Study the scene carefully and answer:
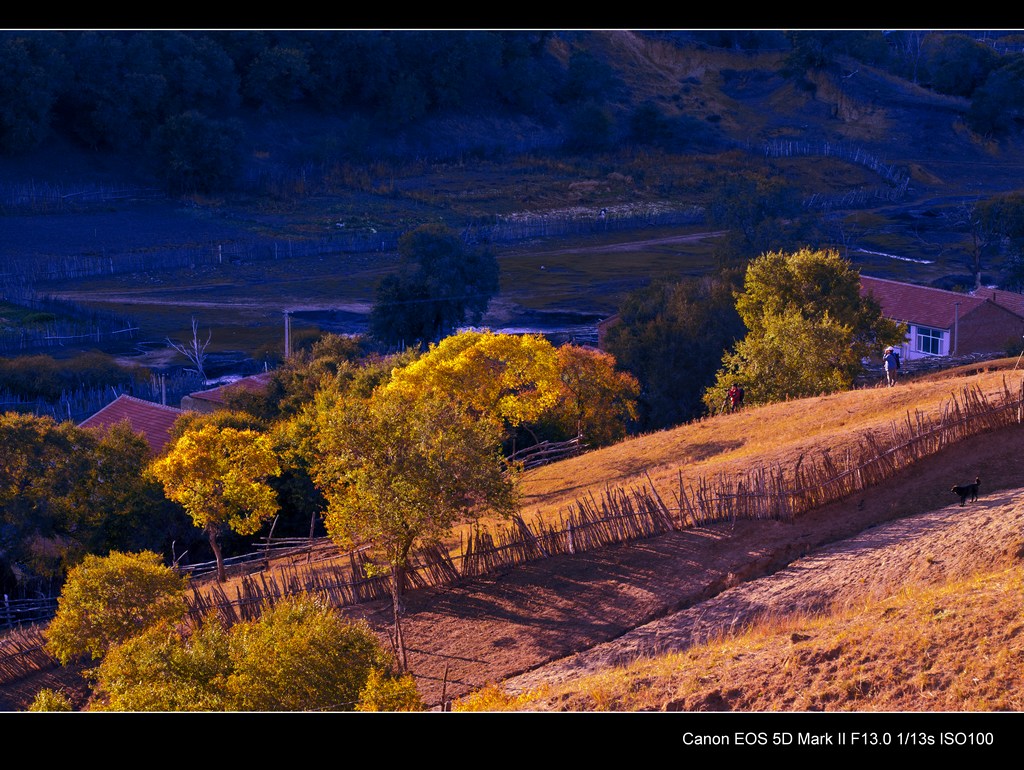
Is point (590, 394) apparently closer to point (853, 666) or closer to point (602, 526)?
point (602, 526)

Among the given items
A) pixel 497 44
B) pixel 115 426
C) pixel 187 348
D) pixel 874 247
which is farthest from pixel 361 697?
pixel 497 44

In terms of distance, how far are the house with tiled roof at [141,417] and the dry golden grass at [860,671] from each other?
20.3 m

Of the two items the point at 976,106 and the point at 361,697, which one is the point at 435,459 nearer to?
the point at 361,697

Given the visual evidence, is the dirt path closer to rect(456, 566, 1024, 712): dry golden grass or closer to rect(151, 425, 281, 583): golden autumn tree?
rect(456, 566, 1024, 712): dry golden grass

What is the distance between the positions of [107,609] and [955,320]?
33.6m

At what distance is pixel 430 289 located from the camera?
1809 inches

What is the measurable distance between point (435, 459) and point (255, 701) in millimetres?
5418

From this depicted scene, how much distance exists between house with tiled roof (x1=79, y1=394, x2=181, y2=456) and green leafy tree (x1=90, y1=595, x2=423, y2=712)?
62.4 feet

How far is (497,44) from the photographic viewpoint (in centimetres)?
9831

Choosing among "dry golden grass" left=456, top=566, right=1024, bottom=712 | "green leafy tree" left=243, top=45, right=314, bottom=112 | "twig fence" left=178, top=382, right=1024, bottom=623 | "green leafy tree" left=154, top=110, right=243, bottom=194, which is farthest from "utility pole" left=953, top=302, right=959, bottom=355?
"green leafy tree" left=243, top=45, right=314, bottom=112

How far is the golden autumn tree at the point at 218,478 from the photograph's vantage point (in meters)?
20.3

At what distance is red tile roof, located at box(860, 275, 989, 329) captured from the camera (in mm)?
41906

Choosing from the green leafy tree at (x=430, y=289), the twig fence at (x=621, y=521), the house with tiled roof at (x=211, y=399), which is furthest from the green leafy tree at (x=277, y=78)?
the twig fence at (x=621, y=521)

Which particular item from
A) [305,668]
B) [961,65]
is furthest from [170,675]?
[961,65]
